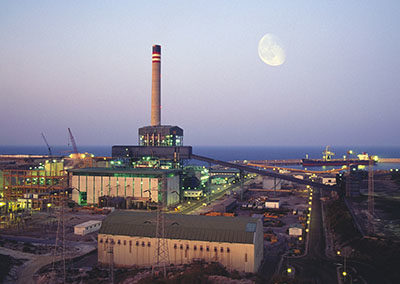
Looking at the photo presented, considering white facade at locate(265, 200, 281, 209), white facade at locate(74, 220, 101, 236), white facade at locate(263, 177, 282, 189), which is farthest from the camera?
white facade at locate(263, 177, 282, 189)

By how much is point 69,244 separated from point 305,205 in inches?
1926

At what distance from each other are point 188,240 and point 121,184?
42.6m

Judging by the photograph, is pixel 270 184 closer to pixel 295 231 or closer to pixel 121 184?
pixel 121 184

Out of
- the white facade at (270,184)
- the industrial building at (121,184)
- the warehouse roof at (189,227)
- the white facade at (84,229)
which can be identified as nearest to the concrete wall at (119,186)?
the industrial building at (121,184)

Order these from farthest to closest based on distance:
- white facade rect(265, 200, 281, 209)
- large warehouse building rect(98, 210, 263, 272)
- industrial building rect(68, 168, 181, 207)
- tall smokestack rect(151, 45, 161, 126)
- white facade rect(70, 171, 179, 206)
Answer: tall smokestack rect(151, 45, 161, 126) < white facade rect(70, 171, 179, 206) < industrial building rect(68, 168, 181, 207) < white facade rect(265, 200, 281, 209) < large warehouse building rect(98, 210, 263, 272)

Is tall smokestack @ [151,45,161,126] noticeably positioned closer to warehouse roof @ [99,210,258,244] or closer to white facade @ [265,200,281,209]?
white facade @ [265,200,281,209]

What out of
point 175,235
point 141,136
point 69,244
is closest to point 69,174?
point 141,136

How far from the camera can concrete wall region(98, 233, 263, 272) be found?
121 feet

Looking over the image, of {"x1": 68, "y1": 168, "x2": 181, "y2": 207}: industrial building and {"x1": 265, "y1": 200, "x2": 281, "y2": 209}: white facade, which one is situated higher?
{"x1": 68, "y1": 168, "x2": 181, "y2": 207}: industrial building

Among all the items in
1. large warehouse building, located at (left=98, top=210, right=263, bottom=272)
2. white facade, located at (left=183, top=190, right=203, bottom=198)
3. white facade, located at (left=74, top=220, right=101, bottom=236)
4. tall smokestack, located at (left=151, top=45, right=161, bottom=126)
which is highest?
tall smokestack, located at (left=151, top=45, right=161, bottom=126)

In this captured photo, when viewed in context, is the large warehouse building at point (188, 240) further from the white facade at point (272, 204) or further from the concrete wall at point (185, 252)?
the white facade at point (272, 204)

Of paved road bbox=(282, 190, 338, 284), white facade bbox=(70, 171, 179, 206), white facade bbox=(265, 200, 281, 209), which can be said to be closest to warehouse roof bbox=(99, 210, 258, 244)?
paved road bbox=(282, 190, 338, 284)

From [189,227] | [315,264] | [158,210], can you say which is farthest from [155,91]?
[315,264]

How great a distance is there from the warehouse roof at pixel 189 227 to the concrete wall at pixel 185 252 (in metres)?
0.51
